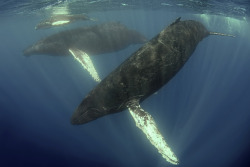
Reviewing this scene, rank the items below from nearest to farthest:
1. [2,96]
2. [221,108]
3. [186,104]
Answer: [186,104] → [221,108] → [2,96]

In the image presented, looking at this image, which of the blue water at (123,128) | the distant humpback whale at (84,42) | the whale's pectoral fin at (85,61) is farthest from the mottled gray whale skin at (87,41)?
the blue water at (123,128)

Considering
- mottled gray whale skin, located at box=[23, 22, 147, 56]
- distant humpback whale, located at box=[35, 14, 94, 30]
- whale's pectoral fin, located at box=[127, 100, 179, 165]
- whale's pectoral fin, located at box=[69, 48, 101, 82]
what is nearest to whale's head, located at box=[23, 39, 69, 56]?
mottled gray whale skin, located at box=[23, 22, 147, 56]

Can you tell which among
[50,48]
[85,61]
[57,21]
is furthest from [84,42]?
[57,21]

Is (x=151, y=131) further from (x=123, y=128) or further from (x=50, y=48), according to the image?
(x=50, y=48)

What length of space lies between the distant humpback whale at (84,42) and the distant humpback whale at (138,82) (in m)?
5.90

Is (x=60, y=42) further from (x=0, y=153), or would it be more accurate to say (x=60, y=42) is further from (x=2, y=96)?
(x=2, y=96)

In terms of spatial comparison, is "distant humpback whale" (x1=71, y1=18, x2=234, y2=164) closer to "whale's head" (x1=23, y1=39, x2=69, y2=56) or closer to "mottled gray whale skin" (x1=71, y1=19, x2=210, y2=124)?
"mottled gray whale skin" (x1=71, y1=19, x2=210, y2=124)

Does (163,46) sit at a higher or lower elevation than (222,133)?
higher

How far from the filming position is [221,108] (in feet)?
69.3

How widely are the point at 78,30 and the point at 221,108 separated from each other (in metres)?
15.7

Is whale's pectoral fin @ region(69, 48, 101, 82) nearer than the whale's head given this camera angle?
Yes

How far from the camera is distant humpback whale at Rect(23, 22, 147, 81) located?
1603cm

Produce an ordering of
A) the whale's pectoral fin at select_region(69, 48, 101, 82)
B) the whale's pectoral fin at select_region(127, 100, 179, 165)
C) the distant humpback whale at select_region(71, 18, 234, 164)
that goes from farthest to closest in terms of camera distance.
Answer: the whale's pectoral fin at select_region(69, 48, 101, 82)
the distant humpback whale at select_region(71, 18, 234, 164)
the whale's pectoral fin at select_region(127, 100, 179, 165)

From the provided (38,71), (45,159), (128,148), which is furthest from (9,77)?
(128,148)
